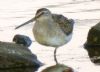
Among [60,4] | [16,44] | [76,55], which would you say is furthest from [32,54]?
[60,4]

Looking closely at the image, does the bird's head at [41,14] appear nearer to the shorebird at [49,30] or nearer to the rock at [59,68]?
the shorebird at [49,30]

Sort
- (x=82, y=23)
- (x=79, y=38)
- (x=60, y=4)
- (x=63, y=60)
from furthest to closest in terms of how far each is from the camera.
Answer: (x=60, y=4)
(x=82, y=23)
(x=79, y=38)
(x=63, y=60)

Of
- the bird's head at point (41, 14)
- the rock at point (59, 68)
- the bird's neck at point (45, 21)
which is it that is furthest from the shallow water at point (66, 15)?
the bird's head at point (41, 14)

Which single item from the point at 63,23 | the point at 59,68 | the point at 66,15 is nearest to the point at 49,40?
the point at 59,68

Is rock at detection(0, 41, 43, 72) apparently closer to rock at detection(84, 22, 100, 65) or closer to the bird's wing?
the bird's wing

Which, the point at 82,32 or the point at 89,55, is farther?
the point at 82,32

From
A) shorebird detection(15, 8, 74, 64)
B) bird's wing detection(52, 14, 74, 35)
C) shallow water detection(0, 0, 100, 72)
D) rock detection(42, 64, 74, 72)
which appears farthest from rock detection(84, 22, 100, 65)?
rock detection(42, 64, 74, 72)

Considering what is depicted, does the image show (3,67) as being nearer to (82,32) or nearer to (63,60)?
(63,60)
